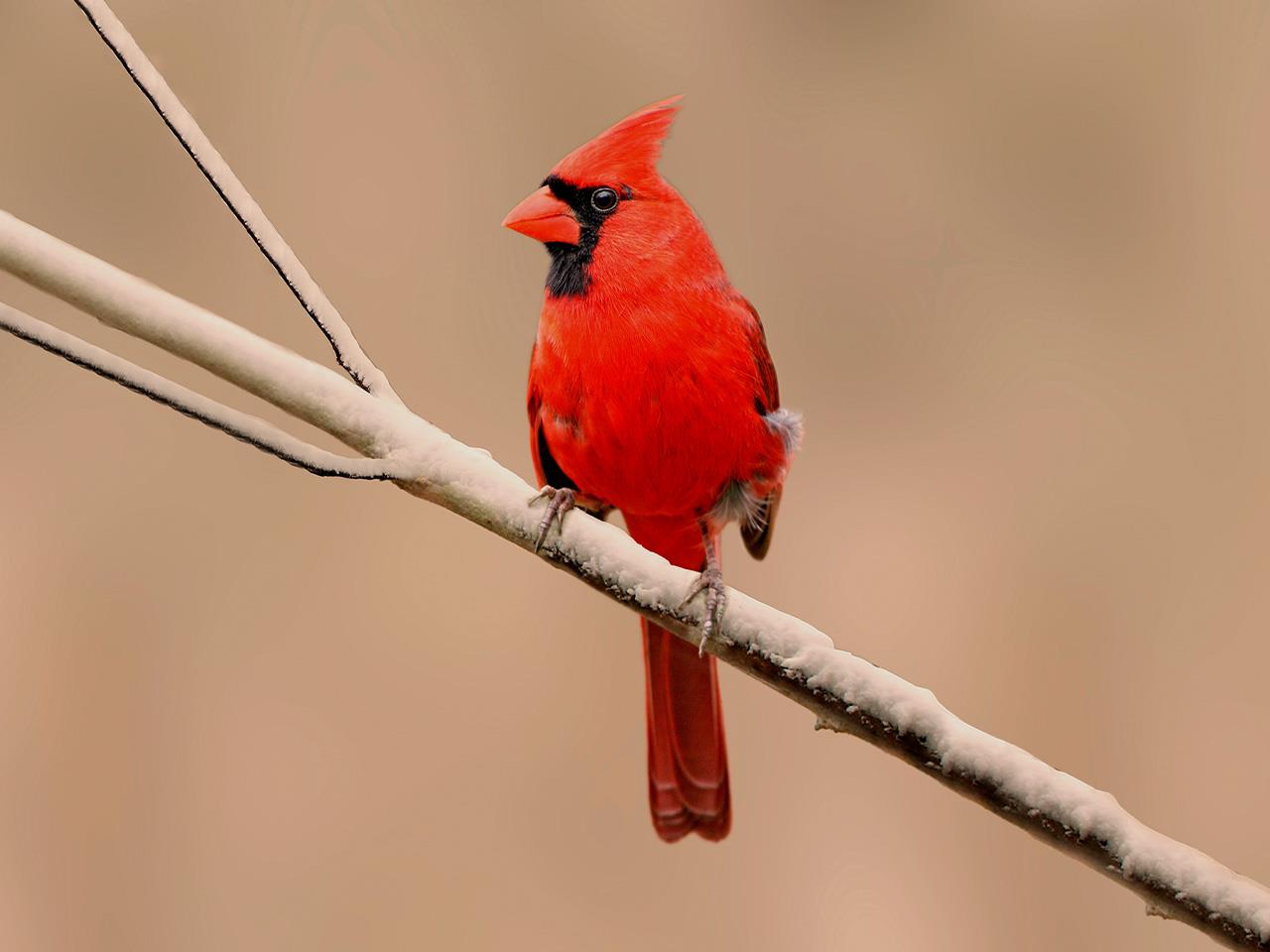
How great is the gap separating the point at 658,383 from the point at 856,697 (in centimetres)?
36

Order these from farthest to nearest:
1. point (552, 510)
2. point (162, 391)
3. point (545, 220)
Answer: point (545, 220)
point (552, 510)
point (162, 391)

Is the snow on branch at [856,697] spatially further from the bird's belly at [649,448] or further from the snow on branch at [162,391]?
the bird's belly at [649,448]

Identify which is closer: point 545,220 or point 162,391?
point 162,391

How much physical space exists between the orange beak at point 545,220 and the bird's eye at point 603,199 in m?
0.02

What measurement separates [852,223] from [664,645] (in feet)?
2.59

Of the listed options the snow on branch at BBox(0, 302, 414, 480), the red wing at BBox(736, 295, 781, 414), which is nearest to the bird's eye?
the red wing at BBox(736, 295, 781, 414)

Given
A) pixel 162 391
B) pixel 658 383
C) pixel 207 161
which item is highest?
pixel 658 383

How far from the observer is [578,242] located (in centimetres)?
91

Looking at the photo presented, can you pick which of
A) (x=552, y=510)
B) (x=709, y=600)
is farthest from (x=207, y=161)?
(x=709, y=600)

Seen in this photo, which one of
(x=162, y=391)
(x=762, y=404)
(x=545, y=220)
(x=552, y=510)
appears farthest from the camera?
(x=762, y=404)

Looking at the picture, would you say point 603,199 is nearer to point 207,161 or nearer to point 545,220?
point 545,220

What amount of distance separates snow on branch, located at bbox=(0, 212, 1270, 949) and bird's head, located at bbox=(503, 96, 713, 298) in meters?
0.29

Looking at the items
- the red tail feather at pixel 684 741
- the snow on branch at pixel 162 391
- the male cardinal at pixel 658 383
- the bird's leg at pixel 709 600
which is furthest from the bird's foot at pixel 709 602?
the red tail feather at pixel 684 741

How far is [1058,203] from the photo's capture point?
1622 mm
